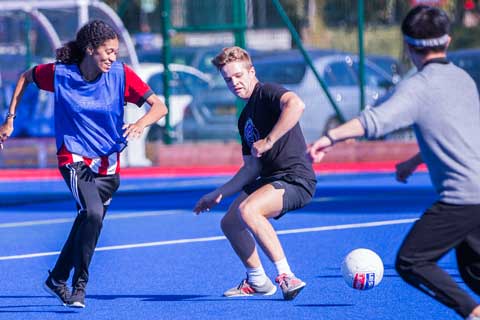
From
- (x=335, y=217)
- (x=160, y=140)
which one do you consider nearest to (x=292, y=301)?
(x=335, y=217)

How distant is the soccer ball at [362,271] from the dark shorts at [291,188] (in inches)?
21.0

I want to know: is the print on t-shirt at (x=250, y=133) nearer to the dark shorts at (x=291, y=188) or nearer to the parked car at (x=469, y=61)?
the dark shorts at (x=291, y=188)

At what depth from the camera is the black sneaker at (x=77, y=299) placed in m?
7.76

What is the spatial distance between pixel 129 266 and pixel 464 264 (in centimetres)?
411

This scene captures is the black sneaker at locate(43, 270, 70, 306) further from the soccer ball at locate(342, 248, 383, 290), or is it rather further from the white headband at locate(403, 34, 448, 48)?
the white headband at locate(403, 34, 448, 48)

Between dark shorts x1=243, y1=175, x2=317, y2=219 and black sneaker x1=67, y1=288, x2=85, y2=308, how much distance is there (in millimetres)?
1394

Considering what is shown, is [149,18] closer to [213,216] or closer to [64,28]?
[64,28]

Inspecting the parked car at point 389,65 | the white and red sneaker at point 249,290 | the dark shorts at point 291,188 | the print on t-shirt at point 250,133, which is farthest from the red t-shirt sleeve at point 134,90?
the parked car at point 389,65

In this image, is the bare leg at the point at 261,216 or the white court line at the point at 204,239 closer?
the bare leg at the point at 261,216

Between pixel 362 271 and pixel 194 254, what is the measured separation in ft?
9.42

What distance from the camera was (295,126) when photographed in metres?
7.82

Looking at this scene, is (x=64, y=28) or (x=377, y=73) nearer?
(x=377, y=73)

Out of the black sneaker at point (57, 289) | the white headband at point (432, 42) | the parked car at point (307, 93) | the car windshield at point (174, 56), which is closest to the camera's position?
the white headband at point (432, 42)

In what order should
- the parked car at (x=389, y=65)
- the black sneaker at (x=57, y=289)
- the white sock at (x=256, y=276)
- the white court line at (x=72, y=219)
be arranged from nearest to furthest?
the black sneaker at (x=57, y=289) < the white sock at (x=256, y=276) < the white court line at (x=72, y=219) < the parked car at (x=389, y=65)
